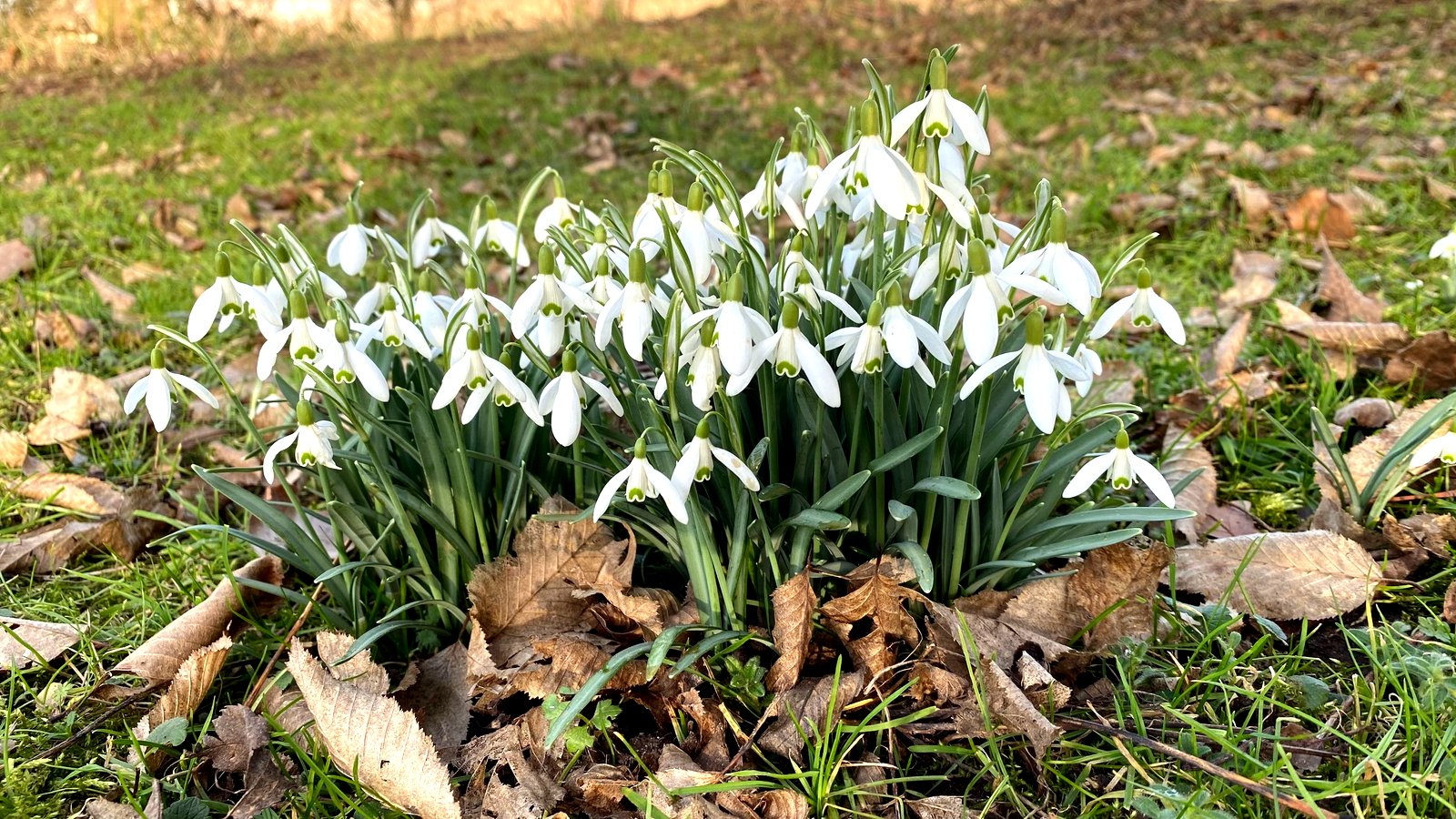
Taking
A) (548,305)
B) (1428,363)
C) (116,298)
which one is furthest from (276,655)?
(1428,363)

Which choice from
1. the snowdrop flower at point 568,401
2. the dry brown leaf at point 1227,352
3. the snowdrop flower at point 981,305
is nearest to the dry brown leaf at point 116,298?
the snowdrop flower at point 568,401

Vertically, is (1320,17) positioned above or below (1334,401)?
above

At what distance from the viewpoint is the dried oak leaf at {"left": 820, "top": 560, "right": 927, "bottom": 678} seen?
127 cm

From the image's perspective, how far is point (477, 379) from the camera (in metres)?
1.22

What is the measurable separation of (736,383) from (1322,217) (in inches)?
94.0

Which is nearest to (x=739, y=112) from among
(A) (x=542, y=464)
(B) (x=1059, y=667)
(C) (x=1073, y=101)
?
(C) (x=1073, y=101)

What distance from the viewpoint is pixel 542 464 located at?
1525 mm

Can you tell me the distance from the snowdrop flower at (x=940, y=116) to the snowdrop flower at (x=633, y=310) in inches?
12.7

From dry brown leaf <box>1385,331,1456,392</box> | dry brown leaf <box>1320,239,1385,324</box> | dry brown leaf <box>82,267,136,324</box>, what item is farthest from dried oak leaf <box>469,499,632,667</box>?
dry brown leaf <box>82,267,136,324</box>

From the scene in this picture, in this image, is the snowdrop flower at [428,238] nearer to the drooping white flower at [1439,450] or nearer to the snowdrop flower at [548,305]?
the snowdrop flower at [548,305]

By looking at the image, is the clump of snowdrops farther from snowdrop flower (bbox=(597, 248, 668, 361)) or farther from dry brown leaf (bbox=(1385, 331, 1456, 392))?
dry brown leaf (bbox=(1385, 331, 1456, 392))

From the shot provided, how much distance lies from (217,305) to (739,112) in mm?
3872

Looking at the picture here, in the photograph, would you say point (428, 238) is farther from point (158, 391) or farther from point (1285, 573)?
point (1285, 573)

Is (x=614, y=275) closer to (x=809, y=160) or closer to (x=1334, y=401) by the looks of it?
(x=809, y=160)
